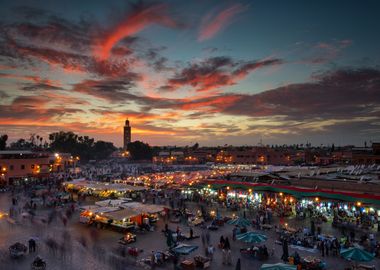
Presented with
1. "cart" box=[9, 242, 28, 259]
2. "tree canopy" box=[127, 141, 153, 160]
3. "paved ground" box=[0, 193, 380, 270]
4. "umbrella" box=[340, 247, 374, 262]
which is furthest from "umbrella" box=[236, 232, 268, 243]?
"tree canopy" box=[127, 141, 153, 160]

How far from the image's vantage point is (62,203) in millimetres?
34188

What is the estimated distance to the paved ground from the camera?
1675 cm

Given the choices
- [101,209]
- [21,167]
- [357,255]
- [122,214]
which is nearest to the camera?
[357,255]

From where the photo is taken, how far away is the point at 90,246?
65.0 feet

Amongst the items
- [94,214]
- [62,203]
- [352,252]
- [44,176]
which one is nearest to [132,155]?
[44,176]

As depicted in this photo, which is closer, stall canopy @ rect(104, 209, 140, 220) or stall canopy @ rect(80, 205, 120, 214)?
stall canopy @ rect(104, 209, 140, 220)

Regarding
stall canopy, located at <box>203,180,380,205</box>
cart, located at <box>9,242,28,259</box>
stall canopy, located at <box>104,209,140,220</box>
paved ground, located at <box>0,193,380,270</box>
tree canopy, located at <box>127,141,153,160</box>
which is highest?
tree canopy, located at <box>127,141,153,160</box>

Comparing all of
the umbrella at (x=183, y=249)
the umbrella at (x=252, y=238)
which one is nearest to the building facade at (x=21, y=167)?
the umbrella at (x=183, y=249)

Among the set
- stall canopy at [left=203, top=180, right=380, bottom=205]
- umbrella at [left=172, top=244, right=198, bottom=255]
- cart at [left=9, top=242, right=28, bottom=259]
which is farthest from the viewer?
stall canopy at [left=203, top=180, right=380, bottom=205]

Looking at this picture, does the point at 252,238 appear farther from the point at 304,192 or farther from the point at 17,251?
the point at 17,251

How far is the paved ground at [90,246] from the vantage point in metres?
16.8

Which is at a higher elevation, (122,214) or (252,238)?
(122,214)

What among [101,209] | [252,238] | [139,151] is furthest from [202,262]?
[139,151]

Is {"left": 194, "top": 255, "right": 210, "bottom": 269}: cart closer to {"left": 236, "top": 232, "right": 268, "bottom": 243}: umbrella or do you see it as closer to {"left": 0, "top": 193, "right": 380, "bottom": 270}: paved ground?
{"left": 0, "top": 193, "right": 380, "bottom": 270}: paved ground
